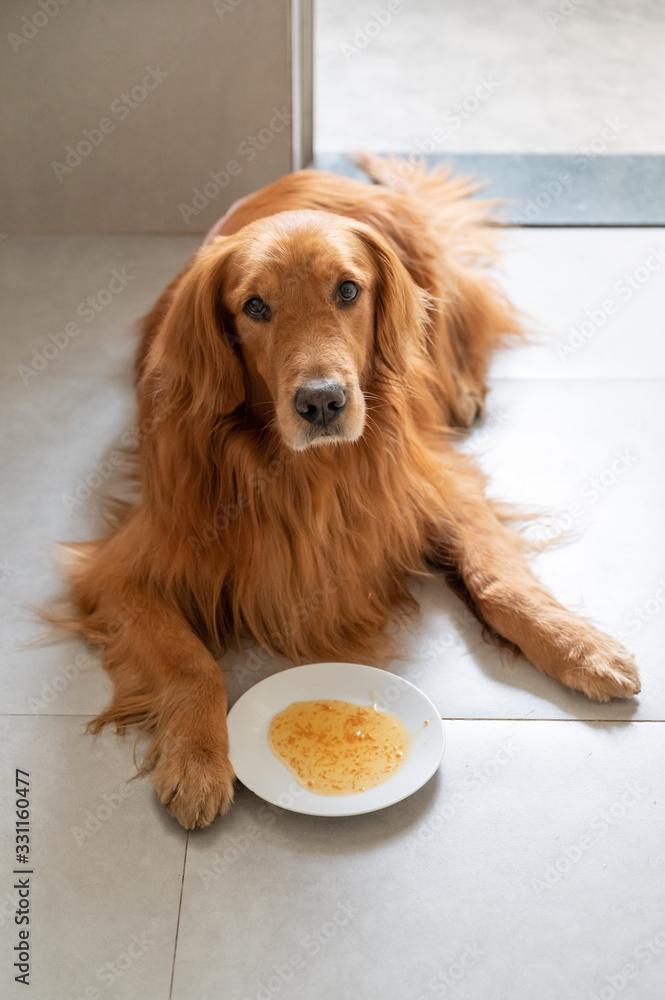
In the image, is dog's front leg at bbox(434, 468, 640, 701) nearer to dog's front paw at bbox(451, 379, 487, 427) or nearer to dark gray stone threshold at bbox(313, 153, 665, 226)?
dog's front paw at bbox(451, 379, 487, 427)

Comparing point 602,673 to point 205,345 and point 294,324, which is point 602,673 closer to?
point 294,324

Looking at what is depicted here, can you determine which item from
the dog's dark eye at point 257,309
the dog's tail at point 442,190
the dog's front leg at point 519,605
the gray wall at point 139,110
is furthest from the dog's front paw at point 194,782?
the gray wall at point 139,110

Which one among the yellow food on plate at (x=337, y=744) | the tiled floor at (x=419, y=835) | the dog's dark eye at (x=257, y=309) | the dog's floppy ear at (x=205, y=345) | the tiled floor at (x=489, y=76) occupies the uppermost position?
the dog's dark eye at (x=257, y=309)

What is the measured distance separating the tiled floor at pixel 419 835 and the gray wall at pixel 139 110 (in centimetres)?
181

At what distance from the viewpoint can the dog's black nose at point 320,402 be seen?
6.77ft

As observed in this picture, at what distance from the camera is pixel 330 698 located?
7.57 ft

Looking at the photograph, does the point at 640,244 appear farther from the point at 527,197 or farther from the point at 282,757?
the point at 282,757

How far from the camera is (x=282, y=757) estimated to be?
84.7 inches

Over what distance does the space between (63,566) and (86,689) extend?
0.45m

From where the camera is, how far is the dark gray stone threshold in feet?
14.6

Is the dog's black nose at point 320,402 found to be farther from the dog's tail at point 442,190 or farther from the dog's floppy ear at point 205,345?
the dog's tail at point 442,190

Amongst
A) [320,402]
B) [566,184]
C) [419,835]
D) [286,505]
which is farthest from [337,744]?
[566,184]

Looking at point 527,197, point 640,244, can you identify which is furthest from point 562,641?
point 527,197

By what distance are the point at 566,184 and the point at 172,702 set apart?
11.4 ft
